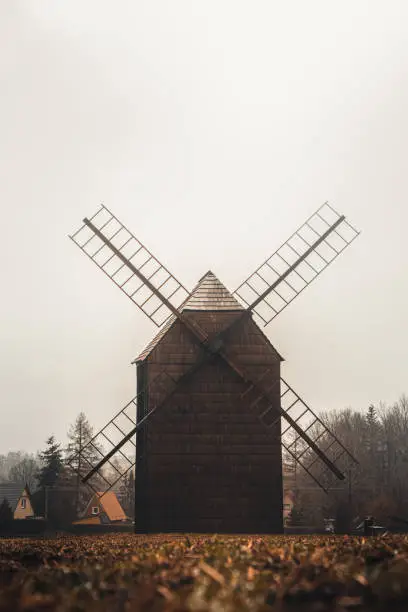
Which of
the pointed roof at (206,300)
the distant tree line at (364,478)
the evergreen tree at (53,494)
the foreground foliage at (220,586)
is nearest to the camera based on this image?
the foreground foliage at (220,586)

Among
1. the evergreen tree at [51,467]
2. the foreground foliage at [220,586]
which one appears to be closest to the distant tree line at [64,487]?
the evergreen tree at [51,467]

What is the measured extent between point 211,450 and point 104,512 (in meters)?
44.9

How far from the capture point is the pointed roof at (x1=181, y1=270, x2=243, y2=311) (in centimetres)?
2694

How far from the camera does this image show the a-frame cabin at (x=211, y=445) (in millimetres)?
25625

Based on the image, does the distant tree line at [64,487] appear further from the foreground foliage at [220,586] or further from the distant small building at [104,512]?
the foreground foliage at [220,586]

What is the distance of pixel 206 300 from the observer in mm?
27266

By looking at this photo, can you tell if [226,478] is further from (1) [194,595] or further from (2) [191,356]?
(1) [194,595]

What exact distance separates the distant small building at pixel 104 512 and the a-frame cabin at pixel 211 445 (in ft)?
135

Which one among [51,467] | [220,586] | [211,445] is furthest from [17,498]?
[220,586]

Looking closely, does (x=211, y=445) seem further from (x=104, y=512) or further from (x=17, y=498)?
(x=17, y=498)

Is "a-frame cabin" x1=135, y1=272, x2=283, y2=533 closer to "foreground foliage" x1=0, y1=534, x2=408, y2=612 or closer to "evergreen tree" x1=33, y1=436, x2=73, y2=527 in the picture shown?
"foreground foliage" x1=0, y1=534, x2=408, y2=612

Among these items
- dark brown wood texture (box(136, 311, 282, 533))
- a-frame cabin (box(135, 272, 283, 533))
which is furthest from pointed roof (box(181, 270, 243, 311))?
dark brown wood texture (box(136, 311, 282, 533))

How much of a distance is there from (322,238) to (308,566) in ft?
78.4

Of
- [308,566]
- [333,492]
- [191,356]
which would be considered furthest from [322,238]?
[333,492]
